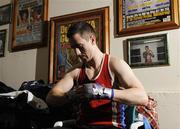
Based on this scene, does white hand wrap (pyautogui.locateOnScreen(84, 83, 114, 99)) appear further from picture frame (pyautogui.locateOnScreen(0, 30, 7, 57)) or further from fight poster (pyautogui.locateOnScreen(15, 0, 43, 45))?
picture frame (pyautogui.locateOnScreen(0, 30, 7, 57))

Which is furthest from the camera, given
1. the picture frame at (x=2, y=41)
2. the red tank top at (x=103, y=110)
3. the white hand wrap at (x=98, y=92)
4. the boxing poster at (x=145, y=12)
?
the picture frame at (x=2, y=41)

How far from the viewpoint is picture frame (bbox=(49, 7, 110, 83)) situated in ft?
5.98

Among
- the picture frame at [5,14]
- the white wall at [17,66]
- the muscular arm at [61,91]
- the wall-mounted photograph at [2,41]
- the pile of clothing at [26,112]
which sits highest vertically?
the picture frame at [5,14]

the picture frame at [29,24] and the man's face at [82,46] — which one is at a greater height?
the picture frame at [29,24]

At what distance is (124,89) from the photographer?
4.08ft

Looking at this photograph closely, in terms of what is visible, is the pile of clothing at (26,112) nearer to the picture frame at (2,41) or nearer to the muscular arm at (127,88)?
the muscular arm at (127,88)

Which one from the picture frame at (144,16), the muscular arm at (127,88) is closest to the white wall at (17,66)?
the picture frame at (144,16)

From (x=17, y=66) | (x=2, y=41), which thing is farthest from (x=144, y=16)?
(x=2, y=41)

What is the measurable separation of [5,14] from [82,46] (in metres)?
1.27

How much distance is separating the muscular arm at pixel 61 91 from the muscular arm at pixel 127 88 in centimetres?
25

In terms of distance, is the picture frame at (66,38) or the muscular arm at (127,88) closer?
the muscular arm at (127,88)

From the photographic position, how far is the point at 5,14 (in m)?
2.38

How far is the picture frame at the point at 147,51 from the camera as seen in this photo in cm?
162

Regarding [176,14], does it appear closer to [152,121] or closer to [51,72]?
[152,121]
